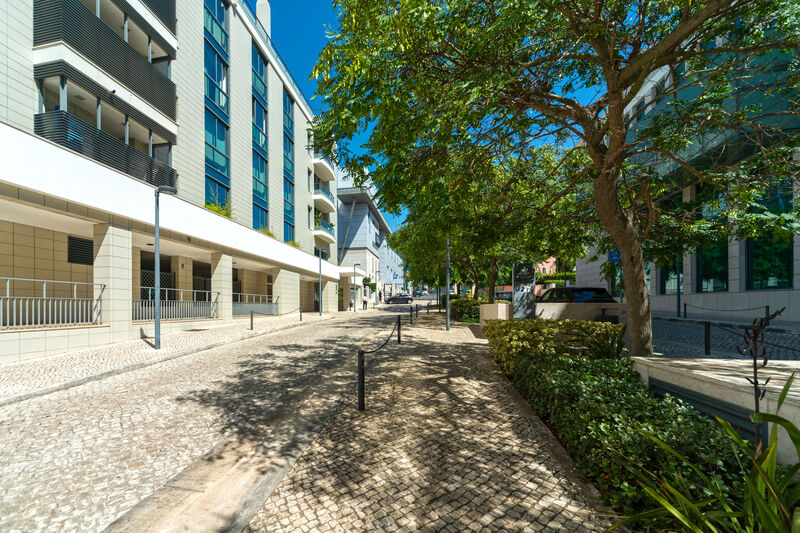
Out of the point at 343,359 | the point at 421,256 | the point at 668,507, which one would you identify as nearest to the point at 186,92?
the point at 421,256

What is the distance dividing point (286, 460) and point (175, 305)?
1507 centimetres

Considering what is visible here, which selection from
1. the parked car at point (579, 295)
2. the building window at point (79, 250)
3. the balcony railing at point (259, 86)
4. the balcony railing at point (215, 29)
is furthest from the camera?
the balcony railing at point (259, 86)

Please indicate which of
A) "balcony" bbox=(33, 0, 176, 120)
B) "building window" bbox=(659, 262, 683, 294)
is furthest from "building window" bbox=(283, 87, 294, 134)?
"building window" bbox=(659, 262, 683, 294)

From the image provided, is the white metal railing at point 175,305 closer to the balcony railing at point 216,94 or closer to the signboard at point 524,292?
the balcony railing at point 216,94

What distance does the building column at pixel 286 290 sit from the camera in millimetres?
23938

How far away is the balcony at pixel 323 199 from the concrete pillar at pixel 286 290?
11451 millimetres

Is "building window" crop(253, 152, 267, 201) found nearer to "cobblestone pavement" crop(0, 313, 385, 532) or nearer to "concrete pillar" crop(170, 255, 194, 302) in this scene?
"concrete pillar" crop(170, 255, 194, 302)

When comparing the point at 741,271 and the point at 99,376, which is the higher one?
the point at 741,271

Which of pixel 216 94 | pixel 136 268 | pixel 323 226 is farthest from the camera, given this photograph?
pixel 323 226

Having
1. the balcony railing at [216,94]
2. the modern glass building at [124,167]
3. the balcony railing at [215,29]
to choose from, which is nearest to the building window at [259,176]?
the modern glass building at [124,167]

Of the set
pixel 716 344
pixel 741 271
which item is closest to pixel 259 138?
pixel 716 344

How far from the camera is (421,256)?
71.4 ft

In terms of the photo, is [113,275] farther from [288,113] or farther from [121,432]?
[288,113]

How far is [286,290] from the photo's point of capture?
24.9 meters
